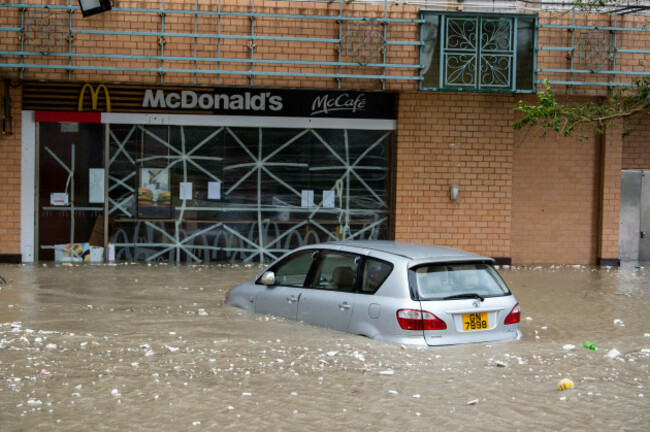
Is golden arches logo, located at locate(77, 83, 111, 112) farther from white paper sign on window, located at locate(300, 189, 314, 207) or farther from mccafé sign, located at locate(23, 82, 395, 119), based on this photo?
white paper sign on window, located at locate(300, 189, 314, 207)

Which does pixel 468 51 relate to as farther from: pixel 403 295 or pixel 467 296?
pixel 403 295

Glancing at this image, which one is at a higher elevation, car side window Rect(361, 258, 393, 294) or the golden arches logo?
the golden arches logo

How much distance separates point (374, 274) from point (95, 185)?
9360mm

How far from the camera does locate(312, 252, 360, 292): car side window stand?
27.7 ft

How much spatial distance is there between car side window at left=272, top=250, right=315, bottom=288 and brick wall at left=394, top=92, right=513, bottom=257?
22.7 ft

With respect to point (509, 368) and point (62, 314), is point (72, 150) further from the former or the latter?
point (509, 368)

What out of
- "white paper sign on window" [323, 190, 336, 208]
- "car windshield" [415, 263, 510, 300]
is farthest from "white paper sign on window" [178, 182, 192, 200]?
"car windshield" [415, 263, 510, 300]

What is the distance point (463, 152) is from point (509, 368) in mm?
9071

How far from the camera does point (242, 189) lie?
53.6ft

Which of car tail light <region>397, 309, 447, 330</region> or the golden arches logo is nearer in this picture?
car tail light <region>397, 309, 447, 330</region>

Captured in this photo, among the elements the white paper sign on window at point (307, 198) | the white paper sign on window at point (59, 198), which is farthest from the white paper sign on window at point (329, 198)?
the white paper sign on window at point (59, 198)

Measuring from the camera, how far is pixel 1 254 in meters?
15.6

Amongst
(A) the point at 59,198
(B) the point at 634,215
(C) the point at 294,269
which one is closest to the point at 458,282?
(C) the point at 294,269

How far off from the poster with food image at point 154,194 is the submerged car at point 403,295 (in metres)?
7.65
